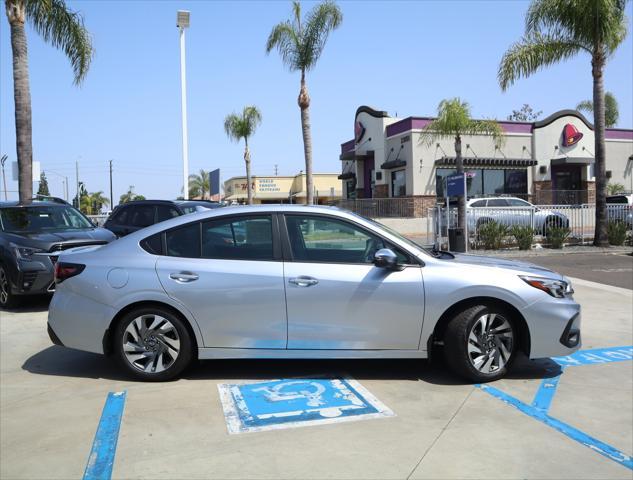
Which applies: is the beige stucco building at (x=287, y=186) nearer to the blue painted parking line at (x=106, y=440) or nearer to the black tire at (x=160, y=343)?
the black tire at (x=160, y=343)

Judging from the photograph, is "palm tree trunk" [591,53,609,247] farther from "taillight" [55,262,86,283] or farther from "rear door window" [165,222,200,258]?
"taillight" [55,262,86,283]

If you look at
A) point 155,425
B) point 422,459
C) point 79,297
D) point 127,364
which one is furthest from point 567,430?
point 79,297

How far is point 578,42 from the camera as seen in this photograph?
58.8ft

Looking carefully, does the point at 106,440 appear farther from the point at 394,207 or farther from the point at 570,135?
the point at 570,135

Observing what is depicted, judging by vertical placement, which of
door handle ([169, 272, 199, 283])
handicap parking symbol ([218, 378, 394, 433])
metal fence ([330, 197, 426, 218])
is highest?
metal fence ([330, 197, 426, 218])

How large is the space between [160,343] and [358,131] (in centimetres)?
3078

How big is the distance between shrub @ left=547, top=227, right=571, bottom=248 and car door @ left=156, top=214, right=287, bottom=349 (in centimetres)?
1521

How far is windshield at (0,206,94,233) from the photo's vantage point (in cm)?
938

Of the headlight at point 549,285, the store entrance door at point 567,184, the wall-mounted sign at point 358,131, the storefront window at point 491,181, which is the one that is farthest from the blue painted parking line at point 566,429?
the wall-mounted sign at point 358,131

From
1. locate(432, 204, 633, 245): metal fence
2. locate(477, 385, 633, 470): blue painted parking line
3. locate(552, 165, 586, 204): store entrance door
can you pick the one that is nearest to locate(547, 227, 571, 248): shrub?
locate(432, 204, 633, 245): metal fence

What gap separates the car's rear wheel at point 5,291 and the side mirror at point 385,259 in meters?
6.33

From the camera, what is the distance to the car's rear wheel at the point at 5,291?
335 inches

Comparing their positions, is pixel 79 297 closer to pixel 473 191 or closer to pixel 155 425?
pixel 155 425

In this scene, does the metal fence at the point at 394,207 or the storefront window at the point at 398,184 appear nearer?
the metal fence at the point at 394,207
